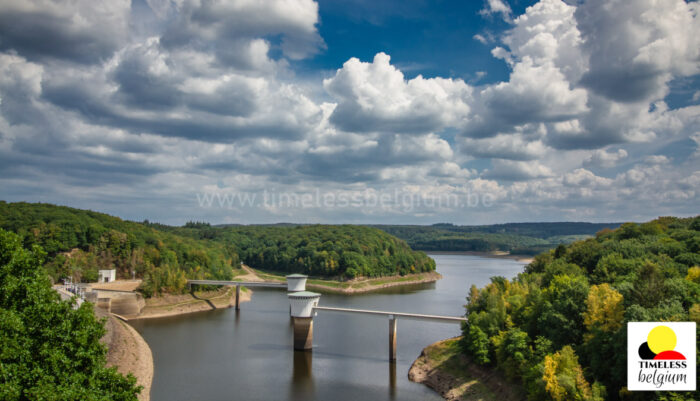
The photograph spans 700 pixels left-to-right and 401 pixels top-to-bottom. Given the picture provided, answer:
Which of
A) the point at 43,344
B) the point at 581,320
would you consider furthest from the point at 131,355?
the point at 581,320

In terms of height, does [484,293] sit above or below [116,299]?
above

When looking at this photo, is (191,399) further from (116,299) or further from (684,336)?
(116,299)

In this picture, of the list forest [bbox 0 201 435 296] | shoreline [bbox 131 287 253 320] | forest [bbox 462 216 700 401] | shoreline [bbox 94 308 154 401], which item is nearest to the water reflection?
shoreline [bbox 94 308 154 401]

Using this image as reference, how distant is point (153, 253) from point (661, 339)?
89142 millimetres

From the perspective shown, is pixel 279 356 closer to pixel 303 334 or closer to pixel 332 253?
pixel 303 334

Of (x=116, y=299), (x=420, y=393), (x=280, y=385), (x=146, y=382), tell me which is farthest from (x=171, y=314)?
(x=420, y=393)

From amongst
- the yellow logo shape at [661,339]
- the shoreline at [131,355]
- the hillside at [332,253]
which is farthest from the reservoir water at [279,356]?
the hillside at [332,253]

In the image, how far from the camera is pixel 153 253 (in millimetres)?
93875

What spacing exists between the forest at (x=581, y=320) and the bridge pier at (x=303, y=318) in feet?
53.2

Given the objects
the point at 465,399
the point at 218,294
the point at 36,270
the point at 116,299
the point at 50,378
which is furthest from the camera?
the point at 218,294

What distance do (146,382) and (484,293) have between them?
92.3ft

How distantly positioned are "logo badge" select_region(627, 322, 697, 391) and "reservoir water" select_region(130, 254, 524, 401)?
14885 millimetres

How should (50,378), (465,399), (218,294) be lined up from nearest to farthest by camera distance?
(50,378) → (465,399) → (218,294)

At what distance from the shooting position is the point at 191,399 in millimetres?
32781
